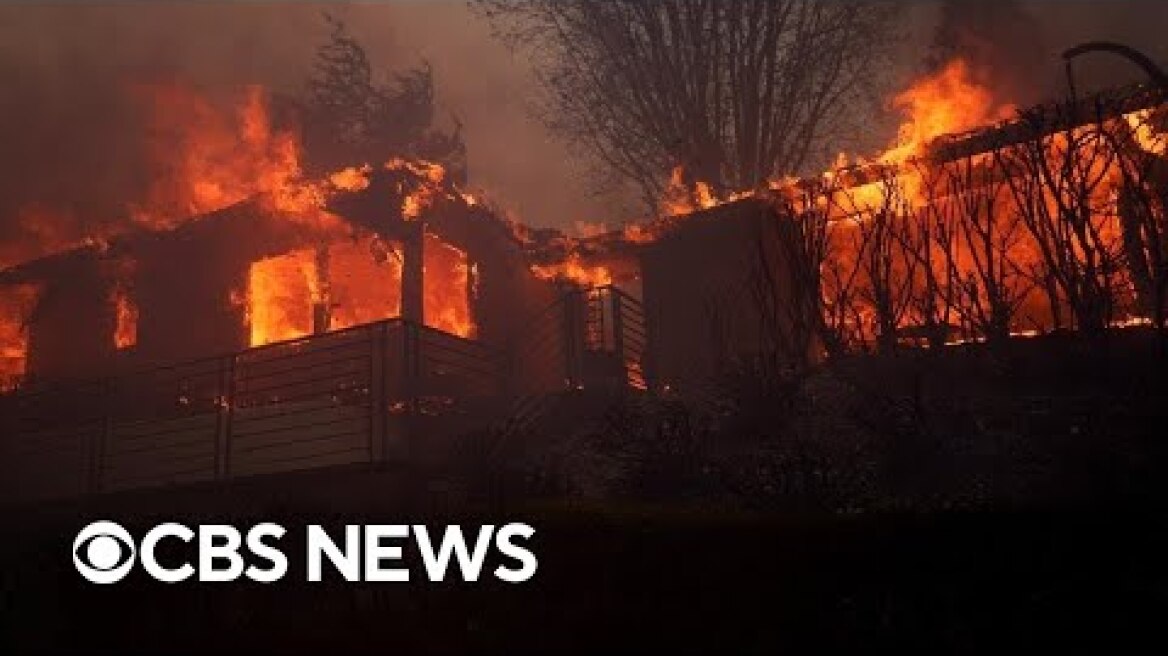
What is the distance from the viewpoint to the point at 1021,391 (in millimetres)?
12484

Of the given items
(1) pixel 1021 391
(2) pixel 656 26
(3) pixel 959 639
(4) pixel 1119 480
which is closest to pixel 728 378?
(1) pixel 1021 391

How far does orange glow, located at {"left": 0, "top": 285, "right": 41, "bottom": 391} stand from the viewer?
2305 cm

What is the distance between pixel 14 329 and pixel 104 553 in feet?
69.4

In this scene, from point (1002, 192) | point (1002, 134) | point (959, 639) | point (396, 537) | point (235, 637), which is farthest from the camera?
point (1002, 192)

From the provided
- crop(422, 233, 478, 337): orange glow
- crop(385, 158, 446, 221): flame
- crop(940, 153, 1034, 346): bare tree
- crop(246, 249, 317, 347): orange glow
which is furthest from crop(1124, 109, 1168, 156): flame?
crop(246, 249, 317, 347): orange glow

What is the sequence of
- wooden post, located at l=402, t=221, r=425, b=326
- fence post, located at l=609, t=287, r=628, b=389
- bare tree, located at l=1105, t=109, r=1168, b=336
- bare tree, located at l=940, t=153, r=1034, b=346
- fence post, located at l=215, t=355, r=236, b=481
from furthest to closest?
fence post, located at l=609, t=287, r=628, b=389
wooden post, located at l=402, t=221, r=425, b=326
fence post, located at l=215, t=355, r=236, b=481
bare tree, located at l=940, t=153, r=1034, b=346
bare tree, located at l=1105, t=109, r=1168, b=336

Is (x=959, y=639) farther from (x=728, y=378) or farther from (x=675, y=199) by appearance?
(x=675, y=199)

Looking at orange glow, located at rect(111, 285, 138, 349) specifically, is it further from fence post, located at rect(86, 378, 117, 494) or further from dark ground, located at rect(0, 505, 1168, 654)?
dark ground, located at rect(0, 505, 1168, 654)

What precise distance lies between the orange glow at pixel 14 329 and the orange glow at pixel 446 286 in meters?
9.79

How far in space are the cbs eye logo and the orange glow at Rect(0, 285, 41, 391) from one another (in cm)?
1890

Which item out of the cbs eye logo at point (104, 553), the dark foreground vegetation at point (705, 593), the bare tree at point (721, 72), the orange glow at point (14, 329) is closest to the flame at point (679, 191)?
the bare tree at point (721, 72)

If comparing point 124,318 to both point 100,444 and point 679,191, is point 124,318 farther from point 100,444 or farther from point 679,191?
point 679,191

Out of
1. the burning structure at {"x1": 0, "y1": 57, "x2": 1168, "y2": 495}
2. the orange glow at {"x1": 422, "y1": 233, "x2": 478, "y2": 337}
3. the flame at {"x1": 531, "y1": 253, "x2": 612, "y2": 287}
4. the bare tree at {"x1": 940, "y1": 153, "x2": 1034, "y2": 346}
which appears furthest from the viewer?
the flame at {"x1": 531, "y1": 253, "x2": 612, "y2": 287}

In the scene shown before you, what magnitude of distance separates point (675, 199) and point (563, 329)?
22.6 feet
